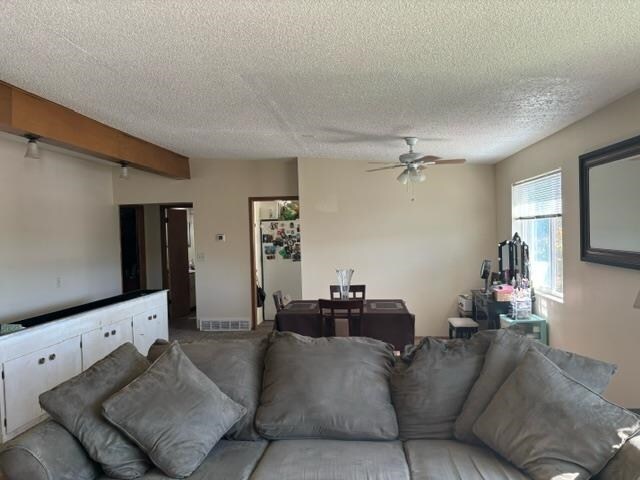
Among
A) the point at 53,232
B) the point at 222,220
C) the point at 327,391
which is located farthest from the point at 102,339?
the point at 222,220

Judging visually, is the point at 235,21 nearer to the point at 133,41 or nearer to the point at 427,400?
the point at 133,41

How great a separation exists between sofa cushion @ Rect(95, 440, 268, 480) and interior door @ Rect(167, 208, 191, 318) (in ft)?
19.8

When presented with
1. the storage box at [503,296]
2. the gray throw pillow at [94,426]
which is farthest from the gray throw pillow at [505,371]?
the storage box at [503,296]

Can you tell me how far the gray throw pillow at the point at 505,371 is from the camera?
2057mm

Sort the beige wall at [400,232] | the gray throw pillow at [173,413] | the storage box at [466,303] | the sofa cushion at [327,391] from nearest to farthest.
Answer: the gray throw pillow at [173,413] → the sofa cushion at [327,391] → the storage box at [466,303] → the beige wall at [400,232]

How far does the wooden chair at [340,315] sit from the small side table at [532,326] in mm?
1688

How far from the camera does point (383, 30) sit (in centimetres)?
212

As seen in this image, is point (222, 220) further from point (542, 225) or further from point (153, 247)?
point (542, 225)

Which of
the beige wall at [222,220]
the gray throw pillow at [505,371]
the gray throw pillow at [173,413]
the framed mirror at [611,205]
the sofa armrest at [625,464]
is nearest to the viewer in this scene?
the sofa armrest at [625,464]

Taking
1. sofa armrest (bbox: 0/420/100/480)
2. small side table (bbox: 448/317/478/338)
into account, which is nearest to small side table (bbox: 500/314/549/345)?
small side table (bbox: 448/317/478/338)

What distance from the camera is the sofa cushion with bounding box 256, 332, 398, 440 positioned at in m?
2.22

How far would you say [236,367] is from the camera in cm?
247

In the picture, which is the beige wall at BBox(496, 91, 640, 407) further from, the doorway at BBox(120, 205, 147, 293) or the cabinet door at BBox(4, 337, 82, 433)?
the doorway at BBox(120, 205, 147, 293)

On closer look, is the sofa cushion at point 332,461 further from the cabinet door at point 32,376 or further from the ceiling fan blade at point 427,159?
the ceiling fan blade at point 427,159
